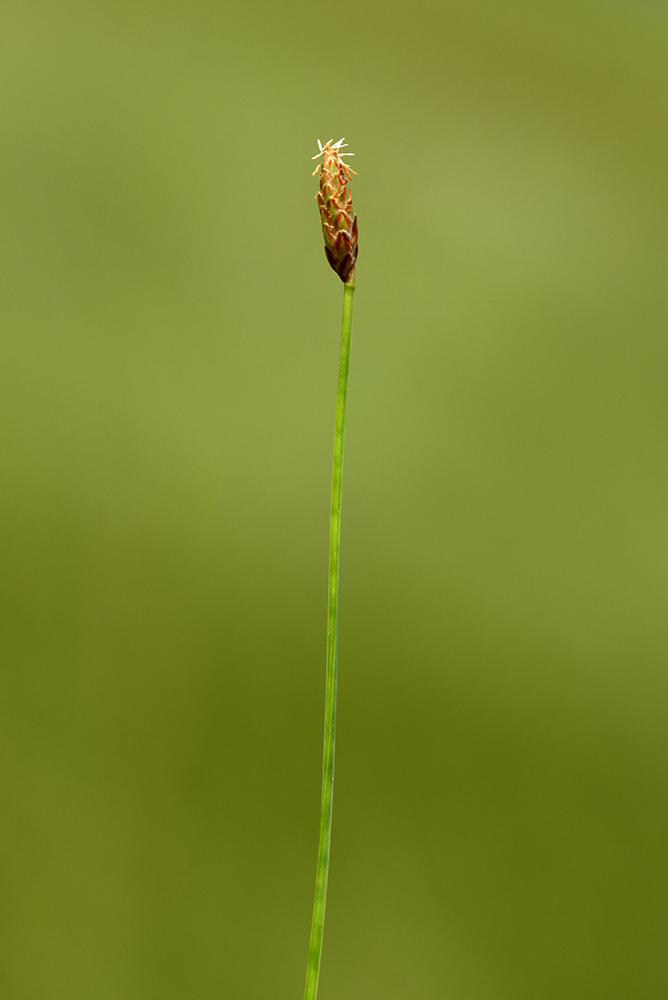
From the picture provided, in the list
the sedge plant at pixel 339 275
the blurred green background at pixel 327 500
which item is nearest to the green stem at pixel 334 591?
the sedge plant at pixel 339 275

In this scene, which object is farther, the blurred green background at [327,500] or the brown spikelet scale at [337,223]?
the blurred green background at [327,500]

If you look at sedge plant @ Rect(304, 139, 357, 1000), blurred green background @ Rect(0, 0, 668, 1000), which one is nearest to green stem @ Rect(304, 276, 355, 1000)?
sedge plant @ Rect(304, 139, 357, 1000)

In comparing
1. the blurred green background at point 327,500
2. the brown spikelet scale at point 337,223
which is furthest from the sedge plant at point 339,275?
the blurred green background at point 327,500

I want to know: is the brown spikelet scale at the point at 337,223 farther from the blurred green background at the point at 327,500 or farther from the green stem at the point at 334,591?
the blurred green background at the point at 327,500

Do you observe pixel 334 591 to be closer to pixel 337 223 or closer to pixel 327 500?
pixel 337 223

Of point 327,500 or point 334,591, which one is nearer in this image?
point 334,591

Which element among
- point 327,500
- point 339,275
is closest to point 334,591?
point 339,275

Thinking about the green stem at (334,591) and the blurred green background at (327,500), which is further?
the blurred green background at (327,500)

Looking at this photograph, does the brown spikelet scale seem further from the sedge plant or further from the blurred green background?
the blurred green background

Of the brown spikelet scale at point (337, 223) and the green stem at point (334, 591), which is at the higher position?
the brown spikelet scale at point (337, 223)
